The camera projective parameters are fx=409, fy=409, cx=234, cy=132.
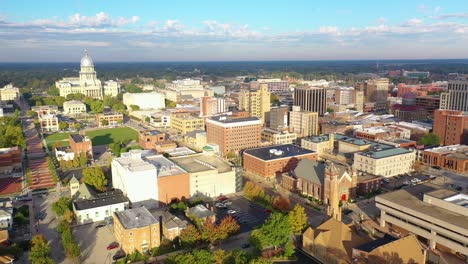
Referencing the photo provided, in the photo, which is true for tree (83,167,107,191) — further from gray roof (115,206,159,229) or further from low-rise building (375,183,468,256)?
low-rise building (375,183,468,256)

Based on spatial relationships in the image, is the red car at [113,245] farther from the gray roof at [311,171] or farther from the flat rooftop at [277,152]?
the flat rooftop at [277,152]

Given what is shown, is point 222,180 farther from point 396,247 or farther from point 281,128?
point 281,128

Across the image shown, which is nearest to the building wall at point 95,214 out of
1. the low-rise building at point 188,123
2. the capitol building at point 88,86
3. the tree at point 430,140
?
the low-rise building at point 188,123

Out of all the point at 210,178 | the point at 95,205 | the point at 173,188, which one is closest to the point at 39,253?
the point at 95,205

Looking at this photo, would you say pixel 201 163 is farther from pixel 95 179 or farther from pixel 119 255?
pixel 119 255

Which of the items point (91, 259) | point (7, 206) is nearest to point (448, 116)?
point (91, 259)
